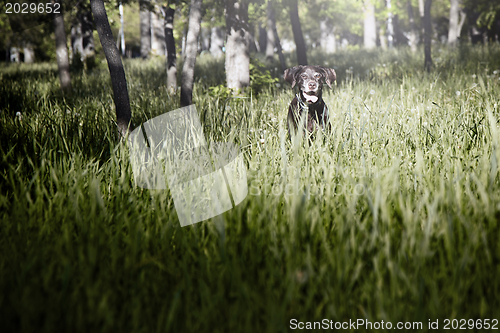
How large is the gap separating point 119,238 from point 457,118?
10.5 ft

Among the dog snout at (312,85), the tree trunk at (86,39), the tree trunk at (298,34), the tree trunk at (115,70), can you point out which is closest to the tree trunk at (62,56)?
the tree trunk at (115,70)

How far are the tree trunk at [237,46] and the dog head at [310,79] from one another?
9.41 feet

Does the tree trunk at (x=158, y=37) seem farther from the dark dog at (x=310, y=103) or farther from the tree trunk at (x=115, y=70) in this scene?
the dark dog at (x=310, y=103)

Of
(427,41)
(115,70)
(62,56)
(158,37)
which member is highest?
(158,37)

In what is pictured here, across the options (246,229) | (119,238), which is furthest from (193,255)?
(119,238)

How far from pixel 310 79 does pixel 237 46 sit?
11.2 ft

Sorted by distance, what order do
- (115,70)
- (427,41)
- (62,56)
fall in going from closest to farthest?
(115,70)
(62,56)
(427,41)

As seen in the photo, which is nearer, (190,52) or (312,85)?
(312,85)

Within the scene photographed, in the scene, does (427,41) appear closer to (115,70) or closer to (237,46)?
(237,46)

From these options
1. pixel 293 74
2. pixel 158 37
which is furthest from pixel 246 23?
pixel 158 37

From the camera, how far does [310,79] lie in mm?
3539

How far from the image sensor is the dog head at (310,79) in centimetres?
346

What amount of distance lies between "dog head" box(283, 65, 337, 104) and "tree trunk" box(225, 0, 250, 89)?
2.87 m

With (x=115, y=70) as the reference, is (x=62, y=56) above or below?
above
